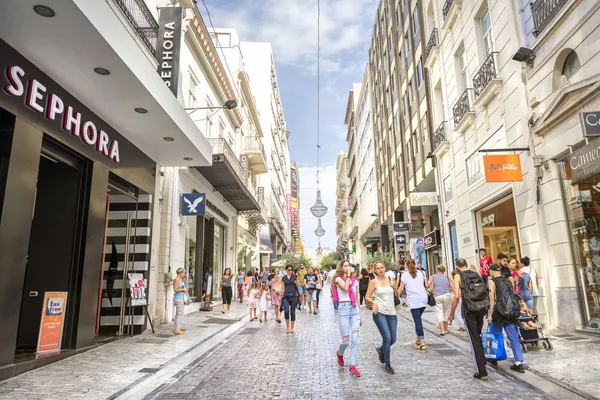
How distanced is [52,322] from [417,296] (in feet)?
23.2

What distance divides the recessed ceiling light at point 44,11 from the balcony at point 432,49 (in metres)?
16.4

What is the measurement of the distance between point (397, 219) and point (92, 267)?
2482cm

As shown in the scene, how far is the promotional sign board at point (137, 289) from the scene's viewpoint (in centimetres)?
1037

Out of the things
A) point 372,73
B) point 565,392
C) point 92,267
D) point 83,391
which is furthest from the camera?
point 372,73

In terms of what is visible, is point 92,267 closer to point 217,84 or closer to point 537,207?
point 537,207

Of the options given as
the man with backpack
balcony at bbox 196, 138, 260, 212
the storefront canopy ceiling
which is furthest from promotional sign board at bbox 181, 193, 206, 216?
the man with backpack

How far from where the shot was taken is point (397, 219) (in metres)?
30.8

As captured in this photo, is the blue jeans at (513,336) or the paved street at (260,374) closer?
the paved street at (260,374)

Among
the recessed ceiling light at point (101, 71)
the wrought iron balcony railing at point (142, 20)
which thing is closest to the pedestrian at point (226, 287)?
the wrought iron balcony railing at point (142, 20)

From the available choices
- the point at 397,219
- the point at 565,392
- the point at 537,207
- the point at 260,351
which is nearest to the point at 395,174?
the point at 397,219

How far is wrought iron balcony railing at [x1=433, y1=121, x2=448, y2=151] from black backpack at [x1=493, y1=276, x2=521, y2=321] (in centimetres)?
1244

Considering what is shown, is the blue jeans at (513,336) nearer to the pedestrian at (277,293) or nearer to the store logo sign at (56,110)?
the pedestrian at (277,293)

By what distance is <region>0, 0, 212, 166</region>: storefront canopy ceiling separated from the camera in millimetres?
5586

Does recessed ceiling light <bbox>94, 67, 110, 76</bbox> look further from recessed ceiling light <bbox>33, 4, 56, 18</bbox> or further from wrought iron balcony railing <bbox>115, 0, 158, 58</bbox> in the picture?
wrought iron balcony railing <bbox>115, 0, 158, 58</bbox>
